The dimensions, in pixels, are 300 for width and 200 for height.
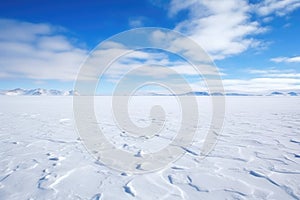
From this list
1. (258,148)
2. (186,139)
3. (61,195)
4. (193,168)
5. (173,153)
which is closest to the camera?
(61,195)

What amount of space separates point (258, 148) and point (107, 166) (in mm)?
3643

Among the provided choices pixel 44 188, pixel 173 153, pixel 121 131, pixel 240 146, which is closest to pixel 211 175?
pixel 173 153

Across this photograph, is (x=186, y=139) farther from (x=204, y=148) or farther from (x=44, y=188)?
(x=44, y=188)

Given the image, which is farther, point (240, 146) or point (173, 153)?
point (240, 146)

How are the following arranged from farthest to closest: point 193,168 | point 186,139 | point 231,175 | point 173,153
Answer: point 186,139, point 173,153, point 193,168, point 231,175

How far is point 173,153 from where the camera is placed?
488 cm

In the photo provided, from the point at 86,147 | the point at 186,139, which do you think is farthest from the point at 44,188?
the point at 186,139

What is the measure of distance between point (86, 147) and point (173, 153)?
2175mm

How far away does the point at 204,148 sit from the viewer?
5.23 m

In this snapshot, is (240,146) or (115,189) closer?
(115,189)

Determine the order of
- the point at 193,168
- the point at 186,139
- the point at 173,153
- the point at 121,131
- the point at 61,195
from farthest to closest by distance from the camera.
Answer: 1. the point at 121,131
2. the point at 186,139
3. the point at 173,153
4. the point at 193,168
5. the point at 61,195

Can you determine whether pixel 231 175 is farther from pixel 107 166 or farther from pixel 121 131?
pixel 121 131

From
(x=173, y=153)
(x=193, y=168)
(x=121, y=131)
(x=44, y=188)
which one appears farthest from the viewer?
(x=121, y=131)

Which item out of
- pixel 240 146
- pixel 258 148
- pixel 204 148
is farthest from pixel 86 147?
pixel 258 148
